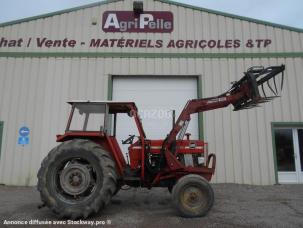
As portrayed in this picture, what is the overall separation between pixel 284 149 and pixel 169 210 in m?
7.08

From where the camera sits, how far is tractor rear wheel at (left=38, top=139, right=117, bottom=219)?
5684 mm

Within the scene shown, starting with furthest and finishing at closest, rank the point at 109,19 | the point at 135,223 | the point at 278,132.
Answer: the point at 109,19 < the point at 278,132 < the point at 135,223

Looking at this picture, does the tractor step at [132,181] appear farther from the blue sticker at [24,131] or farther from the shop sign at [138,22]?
the shop sign at [138,22]

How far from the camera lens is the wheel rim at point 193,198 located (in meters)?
5.96

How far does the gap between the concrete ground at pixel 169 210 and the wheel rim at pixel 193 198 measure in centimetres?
27

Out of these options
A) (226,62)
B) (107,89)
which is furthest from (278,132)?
(107,89)

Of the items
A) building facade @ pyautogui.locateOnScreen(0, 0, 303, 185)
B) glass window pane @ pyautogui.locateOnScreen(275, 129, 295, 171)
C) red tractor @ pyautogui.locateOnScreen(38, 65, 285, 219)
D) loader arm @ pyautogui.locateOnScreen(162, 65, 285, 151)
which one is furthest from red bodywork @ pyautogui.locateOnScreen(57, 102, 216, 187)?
glass window pane @ pyautogui.locateOnScreen(275, 129, 295, 171)

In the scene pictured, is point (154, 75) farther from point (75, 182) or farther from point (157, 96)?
point (75, 182)

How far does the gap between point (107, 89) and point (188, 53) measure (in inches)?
152

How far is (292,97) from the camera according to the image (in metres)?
11.7

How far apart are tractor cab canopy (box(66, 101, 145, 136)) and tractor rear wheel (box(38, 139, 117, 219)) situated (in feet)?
2.27

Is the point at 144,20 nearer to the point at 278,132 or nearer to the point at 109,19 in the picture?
the point at 109,19

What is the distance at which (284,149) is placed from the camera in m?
11.5

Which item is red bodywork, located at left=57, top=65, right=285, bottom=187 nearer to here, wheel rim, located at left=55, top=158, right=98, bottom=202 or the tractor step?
the tractor step
